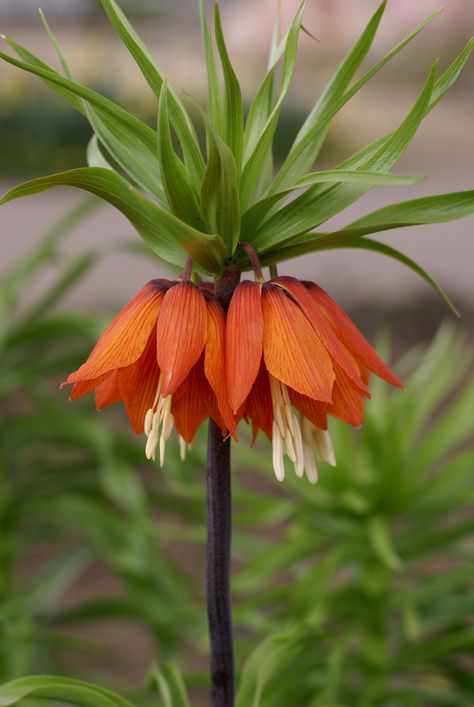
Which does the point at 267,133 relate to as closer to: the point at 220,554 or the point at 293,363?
the point at 293,363

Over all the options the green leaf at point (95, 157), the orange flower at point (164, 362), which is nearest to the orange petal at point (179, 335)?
the orange flower at point (164, 362)

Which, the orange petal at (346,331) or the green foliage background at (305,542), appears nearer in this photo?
the orange petal at (346,331)

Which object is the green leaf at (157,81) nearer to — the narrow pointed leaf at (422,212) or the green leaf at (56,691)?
the narrow pointed leaf at (422,212)

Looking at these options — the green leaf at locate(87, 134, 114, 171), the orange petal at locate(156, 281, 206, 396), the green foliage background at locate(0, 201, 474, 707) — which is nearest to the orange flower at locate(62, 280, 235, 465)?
the orange petal at locate(156, 281, 206, 396)

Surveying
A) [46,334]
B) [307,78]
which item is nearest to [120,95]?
[307,78]

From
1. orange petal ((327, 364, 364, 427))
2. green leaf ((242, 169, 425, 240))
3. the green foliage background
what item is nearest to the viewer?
green leaf ((242, 169, 425, 240))

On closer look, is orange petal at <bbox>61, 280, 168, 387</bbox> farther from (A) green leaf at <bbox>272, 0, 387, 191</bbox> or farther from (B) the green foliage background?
(B) the green foliage background
